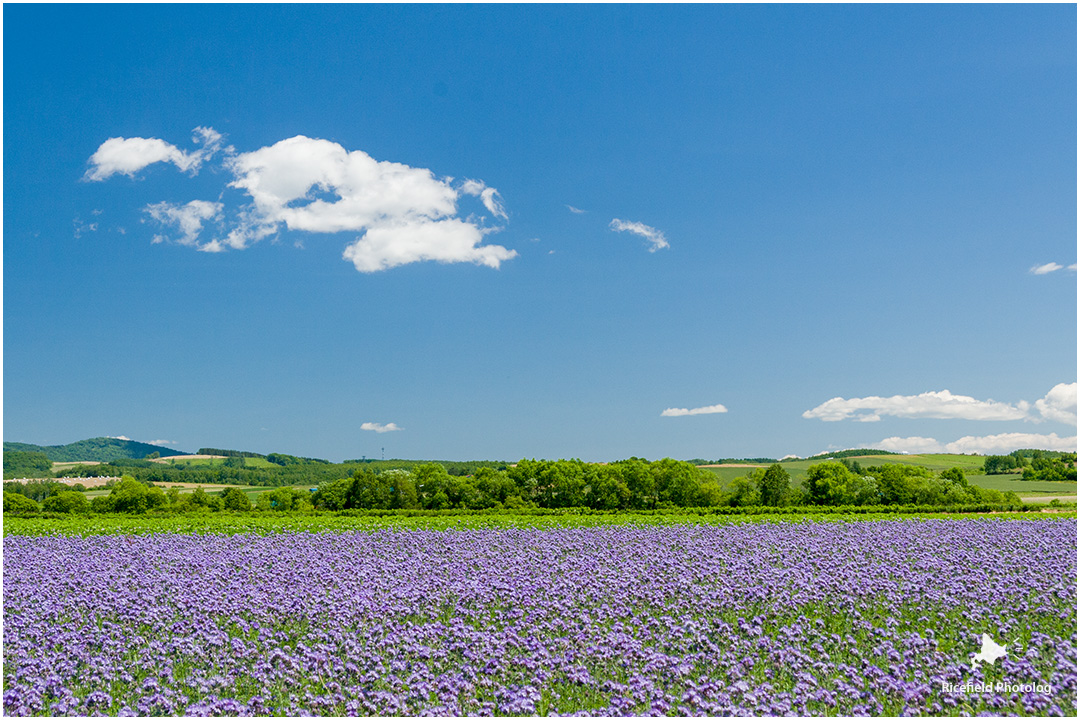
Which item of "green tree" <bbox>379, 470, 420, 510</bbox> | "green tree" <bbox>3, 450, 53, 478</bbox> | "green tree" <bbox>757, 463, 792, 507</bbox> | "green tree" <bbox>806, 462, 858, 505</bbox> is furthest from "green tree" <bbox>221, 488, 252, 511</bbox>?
"green tree" <bbox>3, 450, 53, 478</bbox>

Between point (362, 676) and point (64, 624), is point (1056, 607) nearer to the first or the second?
point (362, 676)

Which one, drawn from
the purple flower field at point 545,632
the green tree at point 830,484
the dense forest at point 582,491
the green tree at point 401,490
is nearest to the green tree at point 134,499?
the dense forest at point 582,491

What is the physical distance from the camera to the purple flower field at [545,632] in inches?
208

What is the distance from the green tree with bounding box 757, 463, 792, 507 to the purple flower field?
23637mm

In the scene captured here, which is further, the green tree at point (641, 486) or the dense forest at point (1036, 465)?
the dense forest at point (1036, 465)

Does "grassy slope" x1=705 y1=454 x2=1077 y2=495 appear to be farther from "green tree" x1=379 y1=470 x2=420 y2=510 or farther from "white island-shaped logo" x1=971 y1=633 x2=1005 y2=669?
"white island-shaped logo" x1=971 y1=633 x2=1005 y2=669

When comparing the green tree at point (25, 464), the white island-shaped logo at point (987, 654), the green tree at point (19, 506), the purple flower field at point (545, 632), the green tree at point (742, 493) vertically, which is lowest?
the green tree at point (25, 464)

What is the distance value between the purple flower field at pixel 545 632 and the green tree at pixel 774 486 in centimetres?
2364

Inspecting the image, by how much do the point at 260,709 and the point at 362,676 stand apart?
87 centimetres

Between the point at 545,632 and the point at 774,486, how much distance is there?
31820mm

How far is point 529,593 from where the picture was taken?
8.36 metres

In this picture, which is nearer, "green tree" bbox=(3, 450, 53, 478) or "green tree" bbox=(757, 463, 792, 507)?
"green tree" bbox=(757, 463, 792, 507)

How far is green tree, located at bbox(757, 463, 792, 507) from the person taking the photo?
3531 cm

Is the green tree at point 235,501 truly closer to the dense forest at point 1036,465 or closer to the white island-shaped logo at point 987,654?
the white island-shaped logo at point 987,654
